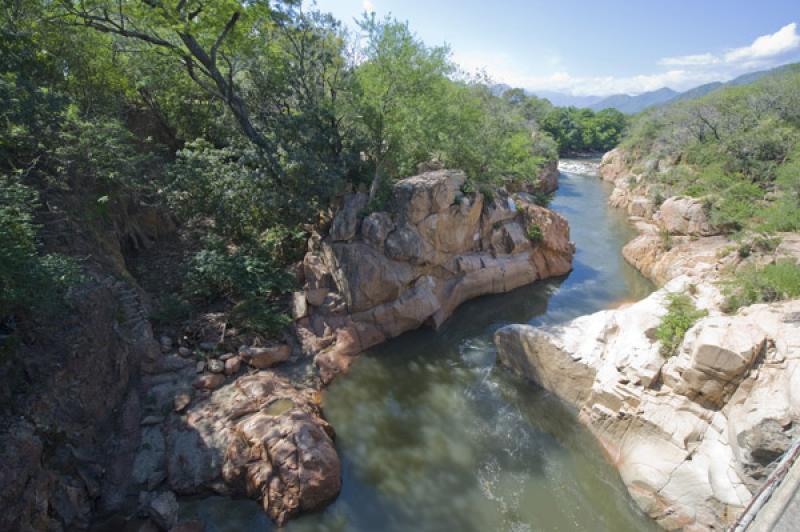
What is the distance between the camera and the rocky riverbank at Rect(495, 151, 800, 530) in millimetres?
6609

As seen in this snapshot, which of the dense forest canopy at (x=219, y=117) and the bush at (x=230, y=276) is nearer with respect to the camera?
the dense forest canopy at (x=219, y=117)

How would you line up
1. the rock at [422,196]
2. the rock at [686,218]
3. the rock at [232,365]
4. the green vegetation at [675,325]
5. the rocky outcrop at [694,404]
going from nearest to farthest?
the rocky outcrop at [694,404]
the green vegetation at [675,325]
the rock at [232,365]
the rock at [422,196]
the rock at [686,218]

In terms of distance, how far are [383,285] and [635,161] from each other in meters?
37.7

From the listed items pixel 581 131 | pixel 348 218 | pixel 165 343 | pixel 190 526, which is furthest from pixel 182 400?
pixel 581 131

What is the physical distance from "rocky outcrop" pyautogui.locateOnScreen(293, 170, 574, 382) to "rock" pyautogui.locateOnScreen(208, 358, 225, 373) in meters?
2.35

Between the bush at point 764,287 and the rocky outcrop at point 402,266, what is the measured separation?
24.1 feet

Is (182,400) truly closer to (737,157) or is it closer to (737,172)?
(737,172)

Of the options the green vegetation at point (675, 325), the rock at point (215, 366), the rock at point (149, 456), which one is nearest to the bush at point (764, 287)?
the green vegetation at point (675, 325)

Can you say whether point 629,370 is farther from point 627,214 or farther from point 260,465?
point 627,214

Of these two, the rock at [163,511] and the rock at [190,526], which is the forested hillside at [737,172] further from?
the rock at [163,511]

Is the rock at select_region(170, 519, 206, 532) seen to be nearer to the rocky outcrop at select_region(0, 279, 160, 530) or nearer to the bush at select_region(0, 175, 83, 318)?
the rocky outcrop at select_region(0, 279, 160, 530)

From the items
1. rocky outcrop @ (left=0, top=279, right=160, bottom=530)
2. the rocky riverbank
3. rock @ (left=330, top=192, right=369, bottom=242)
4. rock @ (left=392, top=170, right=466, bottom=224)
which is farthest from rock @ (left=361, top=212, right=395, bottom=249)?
rocky outcrop @ (left=0, top=279, right=160, bottom=530)

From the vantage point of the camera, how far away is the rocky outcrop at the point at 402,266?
11836 mm

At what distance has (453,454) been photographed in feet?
27.8
